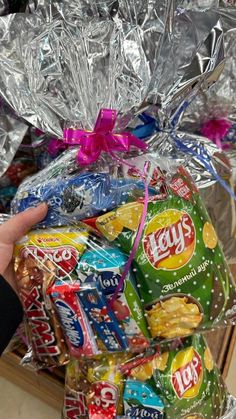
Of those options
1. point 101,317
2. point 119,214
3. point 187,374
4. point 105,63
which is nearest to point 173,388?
point 187,374

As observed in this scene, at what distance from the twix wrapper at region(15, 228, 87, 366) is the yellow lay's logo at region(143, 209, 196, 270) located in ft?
0.31

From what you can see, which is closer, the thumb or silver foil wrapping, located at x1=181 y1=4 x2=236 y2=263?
the thumb

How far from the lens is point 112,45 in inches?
29.3

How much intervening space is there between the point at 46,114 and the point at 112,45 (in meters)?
0.14

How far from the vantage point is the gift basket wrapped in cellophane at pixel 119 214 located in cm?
67

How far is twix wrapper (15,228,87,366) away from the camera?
2.22ft

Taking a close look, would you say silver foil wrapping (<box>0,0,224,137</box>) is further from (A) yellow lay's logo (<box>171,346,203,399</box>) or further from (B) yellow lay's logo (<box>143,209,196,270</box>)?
(A) yellow lay's logo (<box>171,346,203,399</box>)

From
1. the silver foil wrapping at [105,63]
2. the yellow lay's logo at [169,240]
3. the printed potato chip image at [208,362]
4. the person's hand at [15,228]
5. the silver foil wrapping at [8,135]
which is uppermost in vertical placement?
the silver foil wrapping at [105,63]

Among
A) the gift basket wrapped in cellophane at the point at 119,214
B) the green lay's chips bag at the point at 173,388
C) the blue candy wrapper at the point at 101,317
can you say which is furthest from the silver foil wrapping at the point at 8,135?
the green lay's chips bag at the point at 173,388

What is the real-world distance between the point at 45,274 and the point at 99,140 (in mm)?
203

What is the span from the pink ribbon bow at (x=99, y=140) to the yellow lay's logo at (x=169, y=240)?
0.12m

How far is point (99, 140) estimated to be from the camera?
71 centimetres

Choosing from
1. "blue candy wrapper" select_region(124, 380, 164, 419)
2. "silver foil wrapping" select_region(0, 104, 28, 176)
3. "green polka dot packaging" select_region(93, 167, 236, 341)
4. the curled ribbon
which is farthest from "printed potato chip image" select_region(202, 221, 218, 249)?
"silver foil wrapping" select_region(0, 104, 28, 176)

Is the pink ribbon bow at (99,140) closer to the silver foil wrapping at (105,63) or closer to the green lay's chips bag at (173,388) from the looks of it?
the silver foil wrapping at (105,63)
